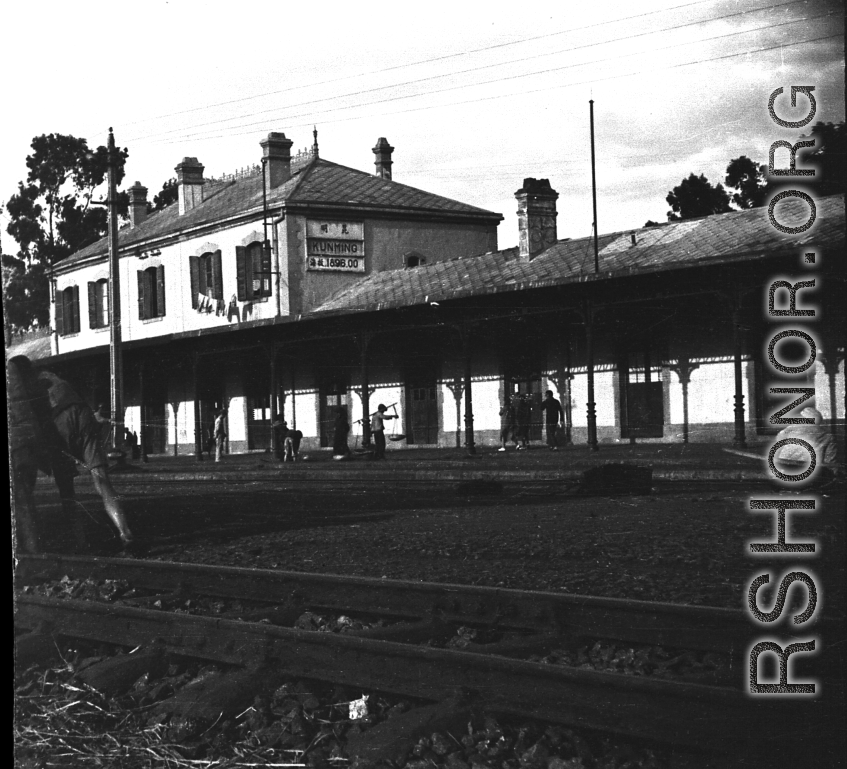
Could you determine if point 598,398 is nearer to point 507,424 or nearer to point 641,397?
point 641,397

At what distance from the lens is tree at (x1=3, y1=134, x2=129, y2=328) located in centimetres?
398

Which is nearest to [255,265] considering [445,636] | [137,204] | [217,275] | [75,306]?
[217,275]

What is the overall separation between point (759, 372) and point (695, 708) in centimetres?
85

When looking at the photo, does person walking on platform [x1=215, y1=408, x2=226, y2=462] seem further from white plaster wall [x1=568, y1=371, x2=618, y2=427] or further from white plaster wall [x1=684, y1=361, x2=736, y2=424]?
white plaster wall [x1=684, y1=361, x2=736, y2=424]

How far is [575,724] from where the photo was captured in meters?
2.71

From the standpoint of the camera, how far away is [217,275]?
144 inches

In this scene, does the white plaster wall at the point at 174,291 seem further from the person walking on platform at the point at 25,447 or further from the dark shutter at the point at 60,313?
the person walking on platform at the point at 25,447

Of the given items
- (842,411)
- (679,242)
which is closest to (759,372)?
(842,411)

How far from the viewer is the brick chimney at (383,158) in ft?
11.1

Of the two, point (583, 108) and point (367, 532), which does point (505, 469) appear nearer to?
point (367, 532)

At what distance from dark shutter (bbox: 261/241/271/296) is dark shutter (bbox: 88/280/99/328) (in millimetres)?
870

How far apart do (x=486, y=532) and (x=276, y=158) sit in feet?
4.90

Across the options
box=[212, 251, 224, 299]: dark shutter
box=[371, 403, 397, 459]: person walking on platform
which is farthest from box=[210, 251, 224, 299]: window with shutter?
box=[371, 403, 397, 459]: person walking on platform

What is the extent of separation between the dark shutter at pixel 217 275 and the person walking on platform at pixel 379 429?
0.82 m
